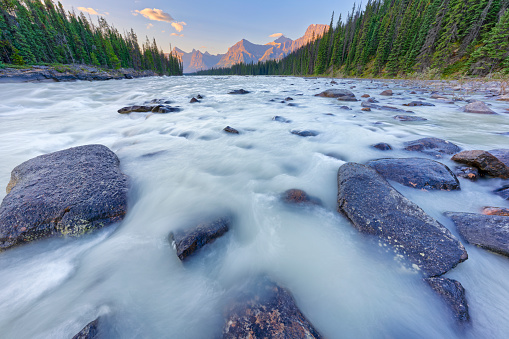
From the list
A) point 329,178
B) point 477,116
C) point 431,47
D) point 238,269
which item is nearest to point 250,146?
point 329,178

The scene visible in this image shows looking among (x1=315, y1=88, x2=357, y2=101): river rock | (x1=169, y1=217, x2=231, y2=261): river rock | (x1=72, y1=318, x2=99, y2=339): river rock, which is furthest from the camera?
(x1=315, y1=88, x2=357, y2=101): river rock

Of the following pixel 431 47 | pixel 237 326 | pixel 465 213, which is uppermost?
pixel 431 47

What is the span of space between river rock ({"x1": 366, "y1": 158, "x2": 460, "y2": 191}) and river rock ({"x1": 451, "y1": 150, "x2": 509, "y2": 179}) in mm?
550

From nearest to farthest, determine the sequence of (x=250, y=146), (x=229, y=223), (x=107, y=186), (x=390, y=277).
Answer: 1. (x=390, y=277)
2. (x=229, y=223)
3. (x=107, y=186)
4. (x=250, y=146)

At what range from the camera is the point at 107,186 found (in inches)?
106

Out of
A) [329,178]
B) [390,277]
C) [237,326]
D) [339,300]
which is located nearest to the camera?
[237,326]

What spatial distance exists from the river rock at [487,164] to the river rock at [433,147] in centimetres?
63

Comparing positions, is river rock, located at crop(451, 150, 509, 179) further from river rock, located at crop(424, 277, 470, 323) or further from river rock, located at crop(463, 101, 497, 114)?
river rock, located at crop(463, 101, 497, 114)

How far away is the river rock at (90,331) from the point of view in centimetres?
123

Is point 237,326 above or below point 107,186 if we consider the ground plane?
below

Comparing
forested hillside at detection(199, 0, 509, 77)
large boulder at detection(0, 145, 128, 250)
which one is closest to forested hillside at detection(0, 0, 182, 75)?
large boulder at detection(0, 145, 128, 250)

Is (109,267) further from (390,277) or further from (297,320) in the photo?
(390,277)

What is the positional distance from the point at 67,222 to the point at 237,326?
2275 millimetres

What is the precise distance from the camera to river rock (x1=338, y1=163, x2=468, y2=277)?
1.71m
